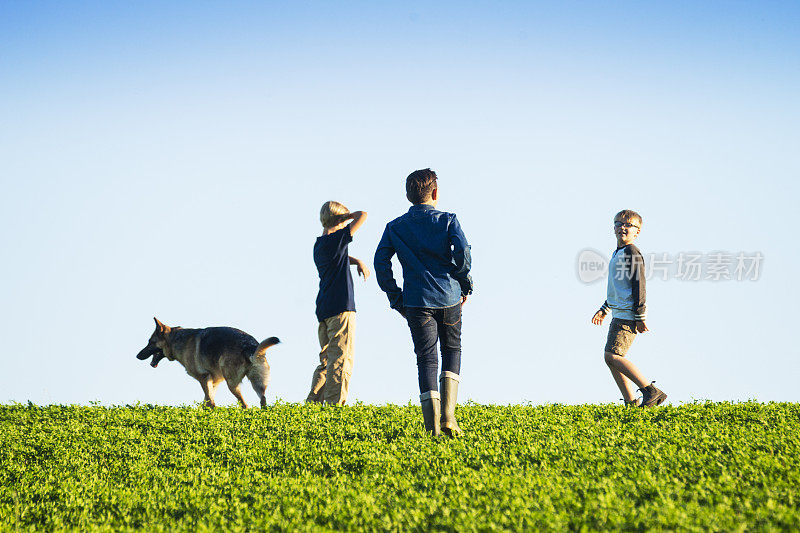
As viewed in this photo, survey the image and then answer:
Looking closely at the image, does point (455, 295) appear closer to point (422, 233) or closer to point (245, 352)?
point (422, 233)

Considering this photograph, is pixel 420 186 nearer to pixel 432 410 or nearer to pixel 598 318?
pixel 432 410

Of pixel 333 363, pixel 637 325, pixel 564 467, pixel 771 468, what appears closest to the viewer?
pixel 771 468

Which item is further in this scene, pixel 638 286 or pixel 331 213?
pixel 331 213

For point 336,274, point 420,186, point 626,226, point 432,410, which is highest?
point 626,226

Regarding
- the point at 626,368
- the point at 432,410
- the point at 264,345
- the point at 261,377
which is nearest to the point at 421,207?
the point at 432,410

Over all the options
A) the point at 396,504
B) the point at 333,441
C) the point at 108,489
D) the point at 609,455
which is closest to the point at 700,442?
the point at 609,455

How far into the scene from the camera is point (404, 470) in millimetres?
6836

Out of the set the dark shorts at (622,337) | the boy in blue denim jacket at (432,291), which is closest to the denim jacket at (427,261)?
the boy in blue denim jacket at (432,291)

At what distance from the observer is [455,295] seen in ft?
26.7

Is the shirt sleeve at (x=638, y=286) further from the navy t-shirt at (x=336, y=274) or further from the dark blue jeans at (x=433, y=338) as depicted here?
the navy t-shirt at (x=336, y=274)

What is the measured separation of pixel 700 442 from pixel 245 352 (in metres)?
8.21

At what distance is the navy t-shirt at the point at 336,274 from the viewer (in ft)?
36.5

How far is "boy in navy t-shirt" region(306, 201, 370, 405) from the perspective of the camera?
36.5ft

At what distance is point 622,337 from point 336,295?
4.61 m
